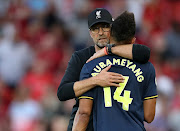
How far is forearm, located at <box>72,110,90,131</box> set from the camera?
355 cm

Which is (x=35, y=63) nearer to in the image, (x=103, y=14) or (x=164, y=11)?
(x=164, y=11)

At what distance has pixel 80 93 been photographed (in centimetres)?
358

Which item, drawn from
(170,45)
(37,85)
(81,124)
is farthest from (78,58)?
(170,45)

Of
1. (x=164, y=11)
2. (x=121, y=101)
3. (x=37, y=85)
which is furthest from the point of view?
(x=164, y=11)

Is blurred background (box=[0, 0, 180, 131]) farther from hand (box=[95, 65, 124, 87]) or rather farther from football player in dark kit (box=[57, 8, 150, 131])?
hand (box=[95, 65, 124, 87])

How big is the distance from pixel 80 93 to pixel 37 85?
4.53 m

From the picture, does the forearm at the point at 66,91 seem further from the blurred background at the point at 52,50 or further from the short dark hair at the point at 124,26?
the blurred background at the point at 52,50

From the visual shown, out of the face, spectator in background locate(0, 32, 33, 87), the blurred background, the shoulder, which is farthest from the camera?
spectator in background locate(0, 32, 33, 87)

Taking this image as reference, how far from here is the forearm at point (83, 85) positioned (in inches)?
137

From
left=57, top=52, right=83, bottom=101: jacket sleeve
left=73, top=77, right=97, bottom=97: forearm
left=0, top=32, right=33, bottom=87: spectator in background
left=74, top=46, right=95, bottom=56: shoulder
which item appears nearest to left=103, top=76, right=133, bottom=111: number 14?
left=73, top=77, right=97, bottom=97: forearm

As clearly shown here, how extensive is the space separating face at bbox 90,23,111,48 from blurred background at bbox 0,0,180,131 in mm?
2971

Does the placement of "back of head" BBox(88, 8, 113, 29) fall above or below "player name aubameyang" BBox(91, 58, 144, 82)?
above

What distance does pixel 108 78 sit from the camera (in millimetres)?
3434

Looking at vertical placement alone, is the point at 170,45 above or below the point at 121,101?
above
